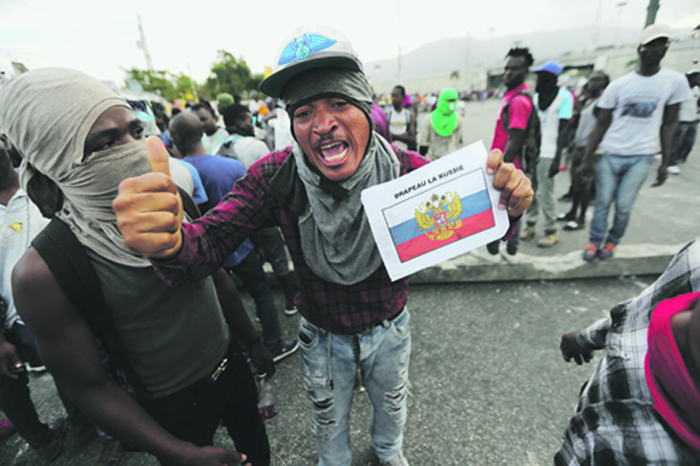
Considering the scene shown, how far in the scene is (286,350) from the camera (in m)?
2.73

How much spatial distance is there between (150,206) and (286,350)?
2266 millimetres

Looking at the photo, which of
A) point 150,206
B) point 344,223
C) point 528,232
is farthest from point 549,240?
point 150,206

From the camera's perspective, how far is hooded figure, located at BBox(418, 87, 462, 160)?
462 cm

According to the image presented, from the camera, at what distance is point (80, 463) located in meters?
2.05

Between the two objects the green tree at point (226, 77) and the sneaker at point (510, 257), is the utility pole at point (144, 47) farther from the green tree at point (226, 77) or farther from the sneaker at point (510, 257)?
the sneaker at point (510, 257)

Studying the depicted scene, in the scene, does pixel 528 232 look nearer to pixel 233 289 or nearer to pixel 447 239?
pixel 447 239

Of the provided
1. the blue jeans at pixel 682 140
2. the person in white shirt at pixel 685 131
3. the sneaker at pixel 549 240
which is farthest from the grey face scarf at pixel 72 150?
the blue jeans at pixel 682 140

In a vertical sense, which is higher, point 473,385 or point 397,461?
point 397,461

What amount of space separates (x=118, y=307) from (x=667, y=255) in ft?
15.1

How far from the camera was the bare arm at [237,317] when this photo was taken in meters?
1.48

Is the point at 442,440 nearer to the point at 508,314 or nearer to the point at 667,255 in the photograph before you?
the point at 508,314

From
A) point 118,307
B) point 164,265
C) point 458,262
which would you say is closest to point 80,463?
point 118,307

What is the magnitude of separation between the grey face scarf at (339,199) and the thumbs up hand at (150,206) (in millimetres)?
480

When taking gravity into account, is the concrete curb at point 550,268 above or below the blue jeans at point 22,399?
below
